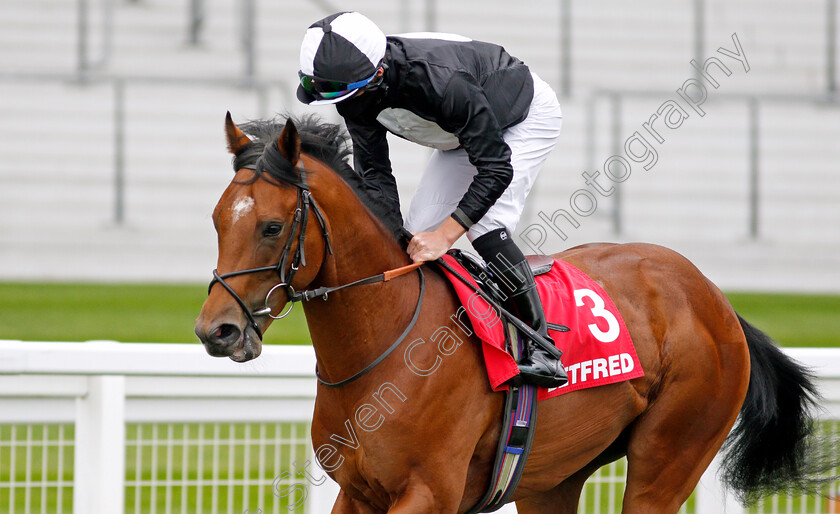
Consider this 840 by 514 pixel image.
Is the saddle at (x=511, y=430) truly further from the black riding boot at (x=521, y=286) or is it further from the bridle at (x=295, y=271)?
the bridle at (x=295, y=271)

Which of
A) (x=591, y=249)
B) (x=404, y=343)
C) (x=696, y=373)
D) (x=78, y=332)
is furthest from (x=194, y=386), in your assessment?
(x=78, y=332)

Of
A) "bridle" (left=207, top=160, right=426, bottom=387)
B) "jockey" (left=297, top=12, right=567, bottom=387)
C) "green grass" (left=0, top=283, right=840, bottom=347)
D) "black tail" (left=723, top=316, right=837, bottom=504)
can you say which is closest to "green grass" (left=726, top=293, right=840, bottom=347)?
"green grass" (left=0, top=283, right=840, bottom=347)

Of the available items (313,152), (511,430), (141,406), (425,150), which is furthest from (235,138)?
(425,150)

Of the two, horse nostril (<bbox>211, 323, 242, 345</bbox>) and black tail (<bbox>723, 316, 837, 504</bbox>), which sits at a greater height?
horse nostril (<bbox>211, 323, 242, 345</bbox>)

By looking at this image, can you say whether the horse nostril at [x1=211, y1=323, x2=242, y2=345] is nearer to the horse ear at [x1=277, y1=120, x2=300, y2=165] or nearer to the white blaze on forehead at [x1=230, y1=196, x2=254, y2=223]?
the white blaze on forehead at [x1=230, y1=196, x2=254, y2=223]

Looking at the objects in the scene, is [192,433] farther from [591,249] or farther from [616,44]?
[616,44]

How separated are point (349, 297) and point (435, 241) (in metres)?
0.29

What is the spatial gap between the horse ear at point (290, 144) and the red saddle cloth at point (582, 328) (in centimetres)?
61

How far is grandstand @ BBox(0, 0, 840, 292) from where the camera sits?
403 inches

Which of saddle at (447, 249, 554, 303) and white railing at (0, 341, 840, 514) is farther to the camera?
white railing at (0, 341, 840, 514)

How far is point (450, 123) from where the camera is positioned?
2426 mm

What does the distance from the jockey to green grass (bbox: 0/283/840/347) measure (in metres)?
4.60

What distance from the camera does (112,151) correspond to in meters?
10.6

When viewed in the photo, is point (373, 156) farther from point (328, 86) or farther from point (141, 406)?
point (141, 406)
